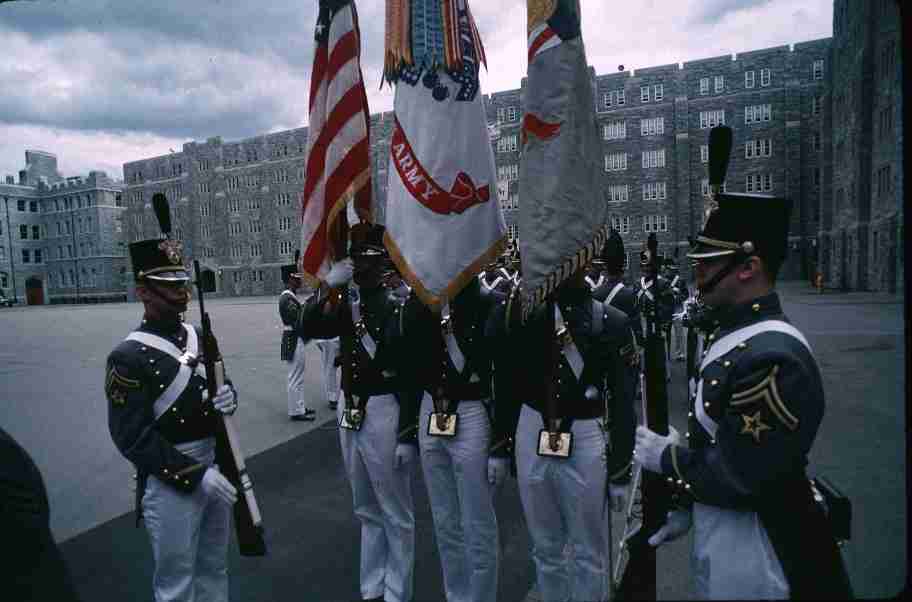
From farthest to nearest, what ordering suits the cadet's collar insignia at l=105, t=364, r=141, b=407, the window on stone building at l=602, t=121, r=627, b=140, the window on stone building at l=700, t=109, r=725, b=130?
the window on stone building at l=602, t=121, r=627, b=140
the window on stone building at l=700, t=109, r=725, b=130
the cadet's collar insignia at l=105, t=364, r=141, b=407

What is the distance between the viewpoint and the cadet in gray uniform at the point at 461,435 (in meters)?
3.86

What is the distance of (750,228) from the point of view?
8.06 ft

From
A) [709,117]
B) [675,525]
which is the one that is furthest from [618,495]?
[709,117]

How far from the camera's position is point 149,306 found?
3.63 meters

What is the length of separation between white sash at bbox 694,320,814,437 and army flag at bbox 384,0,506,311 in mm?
1975

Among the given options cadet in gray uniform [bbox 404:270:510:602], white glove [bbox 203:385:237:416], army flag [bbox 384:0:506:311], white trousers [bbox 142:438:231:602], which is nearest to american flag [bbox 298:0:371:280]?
army flag [bbox 384:0:506:311]

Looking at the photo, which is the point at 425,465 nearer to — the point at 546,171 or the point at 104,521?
the point at 546,171

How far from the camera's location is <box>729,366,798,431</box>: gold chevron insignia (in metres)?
2.11

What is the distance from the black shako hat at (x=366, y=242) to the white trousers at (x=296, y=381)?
5.38 m

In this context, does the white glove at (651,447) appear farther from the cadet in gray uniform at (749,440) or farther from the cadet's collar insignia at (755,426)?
the cadet's collar insignia at (755,426)

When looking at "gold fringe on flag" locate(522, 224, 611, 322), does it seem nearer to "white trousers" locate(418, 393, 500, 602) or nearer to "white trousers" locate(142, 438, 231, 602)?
"white trousers" locate(418, 393, 500, 602)

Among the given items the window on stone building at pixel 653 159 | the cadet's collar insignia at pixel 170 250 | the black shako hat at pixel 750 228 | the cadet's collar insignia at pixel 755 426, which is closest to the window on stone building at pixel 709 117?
the window on stone building at pixel 653 159

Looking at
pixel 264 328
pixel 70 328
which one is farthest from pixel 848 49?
pixel 70 328

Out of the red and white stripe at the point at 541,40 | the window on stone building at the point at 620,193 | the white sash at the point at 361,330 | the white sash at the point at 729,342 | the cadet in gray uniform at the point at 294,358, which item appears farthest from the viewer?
the window on stone building at the point at 620,193
